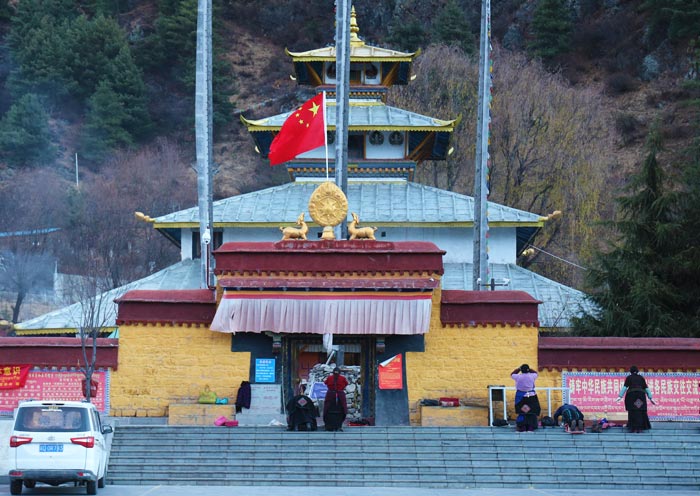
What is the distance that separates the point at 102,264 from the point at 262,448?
47.6 meters

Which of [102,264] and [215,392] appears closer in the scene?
[215,392]

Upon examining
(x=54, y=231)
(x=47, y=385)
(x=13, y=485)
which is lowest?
(x=13, y=485)

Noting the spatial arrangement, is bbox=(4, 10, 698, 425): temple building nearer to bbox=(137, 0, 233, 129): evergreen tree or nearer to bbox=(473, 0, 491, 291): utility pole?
bbox=(473, 0, 491, 291): utility pole

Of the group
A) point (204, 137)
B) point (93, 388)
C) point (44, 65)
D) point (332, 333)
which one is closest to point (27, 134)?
point (44, 65)

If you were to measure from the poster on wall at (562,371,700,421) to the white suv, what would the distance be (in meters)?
10.9

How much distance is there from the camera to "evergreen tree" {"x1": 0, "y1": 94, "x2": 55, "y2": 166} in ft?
308

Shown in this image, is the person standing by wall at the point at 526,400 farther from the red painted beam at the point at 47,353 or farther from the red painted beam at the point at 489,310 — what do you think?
the red painted beam at the point at 47,353

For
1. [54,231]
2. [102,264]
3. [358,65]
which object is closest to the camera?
[358,65]

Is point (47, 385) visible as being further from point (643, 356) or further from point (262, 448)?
point (643, 356)

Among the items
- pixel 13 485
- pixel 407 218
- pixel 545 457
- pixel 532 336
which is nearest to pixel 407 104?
pixel 407 218

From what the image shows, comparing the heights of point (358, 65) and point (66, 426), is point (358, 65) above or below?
above

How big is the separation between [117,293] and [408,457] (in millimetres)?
16717

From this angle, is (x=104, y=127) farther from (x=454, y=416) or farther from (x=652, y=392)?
(x=652, y=392)

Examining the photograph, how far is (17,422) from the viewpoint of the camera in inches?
924
